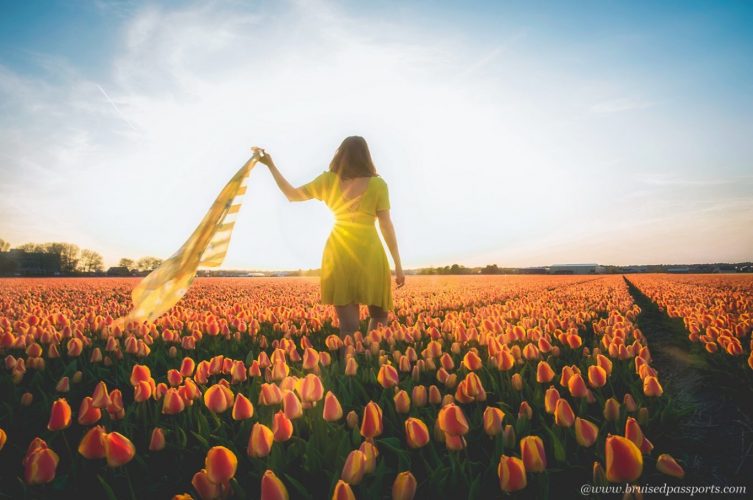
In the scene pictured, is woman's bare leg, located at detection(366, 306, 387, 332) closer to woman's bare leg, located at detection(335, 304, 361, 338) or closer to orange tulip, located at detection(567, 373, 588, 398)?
woman's bare leg, located at detection(335, 304, 361, 338)

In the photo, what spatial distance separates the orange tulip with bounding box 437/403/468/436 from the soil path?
127 centimetres

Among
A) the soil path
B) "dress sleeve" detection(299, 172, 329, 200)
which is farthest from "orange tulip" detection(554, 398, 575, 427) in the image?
"dress sleeve" detection(299, 172, 329, 200)

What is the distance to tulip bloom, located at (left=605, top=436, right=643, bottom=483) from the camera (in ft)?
4.41

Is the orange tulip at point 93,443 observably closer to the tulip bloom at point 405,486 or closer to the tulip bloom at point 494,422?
the tulip bloom at point 405,486

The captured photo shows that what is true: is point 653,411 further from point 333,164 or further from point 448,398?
point 333,164

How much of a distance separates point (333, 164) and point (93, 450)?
135 inches

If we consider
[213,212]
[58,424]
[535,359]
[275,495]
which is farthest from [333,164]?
[275,495]

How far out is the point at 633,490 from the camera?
55.6 inches

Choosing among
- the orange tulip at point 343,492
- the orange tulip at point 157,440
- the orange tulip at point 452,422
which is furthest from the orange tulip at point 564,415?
the orange tulip at point 157,440

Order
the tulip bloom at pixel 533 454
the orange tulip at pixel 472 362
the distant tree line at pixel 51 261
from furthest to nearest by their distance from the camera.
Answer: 1. the distant tree line at pixel 51 261
2. the orange tulip at pixel 472 362
3. the tulip bloom at pixel 533 454

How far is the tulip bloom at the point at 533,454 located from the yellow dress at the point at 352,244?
2979 mm

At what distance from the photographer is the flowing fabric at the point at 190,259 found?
407 cm

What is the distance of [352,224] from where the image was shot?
14.6ft

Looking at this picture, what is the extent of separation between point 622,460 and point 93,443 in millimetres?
1887
